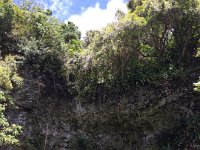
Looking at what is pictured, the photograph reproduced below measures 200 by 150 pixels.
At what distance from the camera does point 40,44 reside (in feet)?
54.5

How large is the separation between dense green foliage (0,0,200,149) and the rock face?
0.04 m

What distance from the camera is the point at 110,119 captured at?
15.1m

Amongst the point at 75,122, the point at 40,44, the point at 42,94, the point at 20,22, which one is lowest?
the point at 75,122

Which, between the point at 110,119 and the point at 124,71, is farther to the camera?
the point at 110,119

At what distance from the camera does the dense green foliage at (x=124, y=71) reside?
45.8 ft

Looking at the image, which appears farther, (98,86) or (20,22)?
(20,22)

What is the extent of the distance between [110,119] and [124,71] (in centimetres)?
212

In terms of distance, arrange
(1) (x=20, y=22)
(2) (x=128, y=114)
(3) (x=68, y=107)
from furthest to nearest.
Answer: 1. (1) (x=20, y=22)
2. (3) (x=68, y=107)
3. (2) (x=128, y=114)

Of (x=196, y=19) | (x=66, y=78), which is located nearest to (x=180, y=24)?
(x=196, y=19)

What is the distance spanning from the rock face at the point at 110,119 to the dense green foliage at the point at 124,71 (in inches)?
1.6

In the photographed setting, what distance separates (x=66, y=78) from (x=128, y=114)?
340 cm

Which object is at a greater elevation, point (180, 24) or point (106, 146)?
point (180, 24)

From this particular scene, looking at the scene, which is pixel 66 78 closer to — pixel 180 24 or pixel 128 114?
pixel 128 114

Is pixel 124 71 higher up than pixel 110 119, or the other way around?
pixel 124 71
